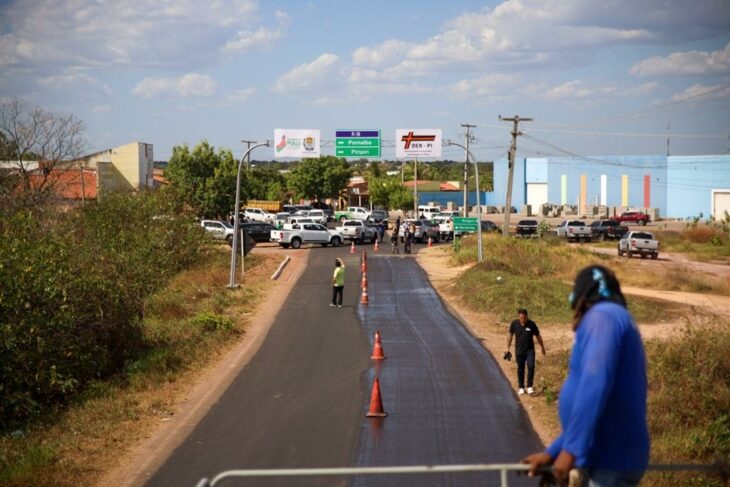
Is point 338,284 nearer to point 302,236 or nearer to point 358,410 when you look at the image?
point 358,410

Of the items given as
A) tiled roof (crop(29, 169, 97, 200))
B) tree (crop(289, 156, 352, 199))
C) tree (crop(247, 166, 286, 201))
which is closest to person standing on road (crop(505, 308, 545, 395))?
tiled roof (crop(29, 169, 97, 200))

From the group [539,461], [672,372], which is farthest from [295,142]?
A: [539,461]

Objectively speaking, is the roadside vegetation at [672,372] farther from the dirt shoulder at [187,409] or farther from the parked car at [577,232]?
the parked car at [577,232]

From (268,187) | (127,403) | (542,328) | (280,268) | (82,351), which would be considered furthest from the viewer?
(268,187)

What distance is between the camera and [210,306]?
93.8 ft

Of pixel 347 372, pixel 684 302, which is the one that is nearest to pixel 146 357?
pixel 347 372

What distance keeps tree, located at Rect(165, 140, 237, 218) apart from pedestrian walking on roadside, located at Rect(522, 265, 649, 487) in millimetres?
67255

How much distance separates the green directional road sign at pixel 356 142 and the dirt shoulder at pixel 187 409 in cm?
2914

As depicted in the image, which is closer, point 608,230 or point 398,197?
point 608,230

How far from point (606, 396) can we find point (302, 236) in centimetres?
5254

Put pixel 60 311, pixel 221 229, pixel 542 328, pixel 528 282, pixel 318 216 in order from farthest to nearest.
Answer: pixel 318 216 → pixel 221 229 → pixel 528 282 → pixel 542 328 → pixel 60 311

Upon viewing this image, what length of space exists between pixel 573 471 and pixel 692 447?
7699mm

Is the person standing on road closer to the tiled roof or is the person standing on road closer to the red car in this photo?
the tiled roof

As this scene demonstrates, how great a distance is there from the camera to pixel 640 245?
2074 inches
